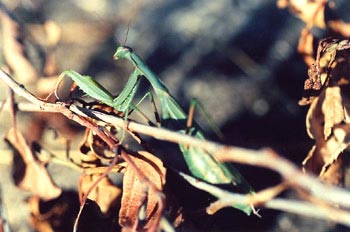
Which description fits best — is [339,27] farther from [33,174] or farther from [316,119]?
[33,174]

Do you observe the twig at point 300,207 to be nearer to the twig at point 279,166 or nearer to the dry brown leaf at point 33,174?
the twig at point 279,166

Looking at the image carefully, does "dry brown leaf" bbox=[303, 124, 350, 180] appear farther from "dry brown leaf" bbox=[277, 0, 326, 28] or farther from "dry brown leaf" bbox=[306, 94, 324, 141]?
"dry brown leaf" bbox=[277, 0, 326, 28]

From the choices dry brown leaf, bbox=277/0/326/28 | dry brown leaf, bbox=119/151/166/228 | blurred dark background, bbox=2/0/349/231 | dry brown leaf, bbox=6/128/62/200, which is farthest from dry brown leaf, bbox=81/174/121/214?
dry brown leaf, bbox=277/0/326/28

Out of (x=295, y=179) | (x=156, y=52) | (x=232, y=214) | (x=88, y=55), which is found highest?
(x=295, y=179)

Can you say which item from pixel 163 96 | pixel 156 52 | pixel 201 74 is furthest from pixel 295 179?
pixel 156 52

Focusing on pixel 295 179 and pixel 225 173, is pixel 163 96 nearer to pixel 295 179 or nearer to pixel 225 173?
pixel 225 173

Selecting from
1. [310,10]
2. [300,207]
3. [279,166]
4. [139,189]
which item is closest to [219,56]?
[310,10]
